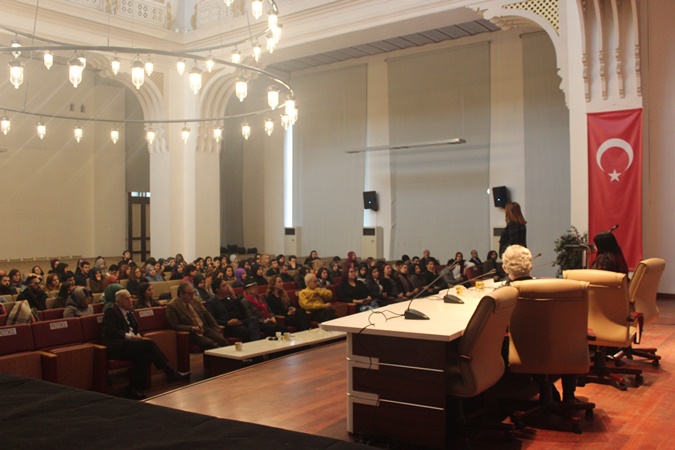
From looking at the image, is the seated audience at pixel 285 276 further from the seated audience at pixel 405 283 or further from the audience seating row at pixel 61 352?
the audience seating row at pixel 61 352

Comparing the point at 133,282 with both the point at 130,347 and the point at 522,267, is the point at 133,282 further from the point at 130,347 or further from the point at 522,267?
the point at 522,267

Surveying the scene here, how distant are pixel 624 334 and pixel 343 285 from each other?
511cm

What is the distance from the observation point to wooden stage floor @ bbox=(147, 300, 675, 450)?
11.6 feet

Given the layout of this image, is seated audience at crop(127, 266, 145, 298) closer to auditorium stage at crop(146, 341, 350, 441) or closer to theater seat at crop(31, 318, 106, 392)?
theater seat at crop(31, 318, 106, 392)

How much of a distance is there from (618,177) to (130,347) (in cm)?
659

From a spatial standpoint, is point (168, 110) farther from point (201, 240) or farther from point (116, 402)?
point (116, 402)

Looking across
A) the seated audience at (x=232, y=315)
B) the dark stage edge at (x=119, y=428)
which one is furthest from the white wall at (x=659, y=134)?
the dark stage edge at (x=119, y=428)

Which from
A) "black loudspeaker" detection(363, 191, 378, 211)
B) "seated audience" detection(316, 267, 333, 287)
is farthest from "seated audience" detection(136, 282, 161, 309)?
"black loudspeaker" detection(363, 191, 378, 211)

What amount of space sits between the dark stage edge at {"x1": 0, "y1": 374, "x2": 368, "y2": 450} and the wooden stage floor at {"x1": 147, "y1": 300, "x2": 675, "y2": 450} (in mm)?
2373

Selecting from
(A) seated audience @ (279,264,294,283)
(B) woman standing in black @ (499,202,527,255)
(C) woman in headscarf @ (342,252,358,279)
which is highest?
(B) woman standing in black @ (499,202,527,255)

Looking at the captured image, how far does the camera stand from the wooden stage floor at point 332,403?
3.54 meters

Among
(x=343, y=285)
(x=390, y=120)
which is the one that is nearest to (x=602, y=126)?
(x=343, y=285)

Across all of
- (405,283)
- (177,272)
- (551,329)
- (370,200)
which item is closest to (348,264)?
(405,283)

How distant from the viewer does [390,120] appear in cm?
1541
